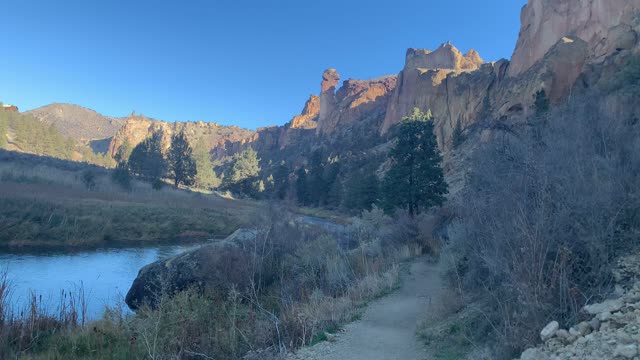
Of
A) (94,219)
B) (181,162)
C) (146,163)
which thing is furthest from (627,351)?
(146,163)

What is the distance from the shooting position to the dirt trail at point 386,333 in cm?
638

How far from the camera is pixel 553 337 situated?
177 inches

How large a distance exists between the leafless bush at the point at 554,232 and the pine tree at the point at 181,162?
66.9 metres

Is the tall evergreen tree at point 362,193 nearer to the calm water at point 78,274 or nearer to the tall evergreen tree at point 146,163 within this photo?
the calm water at point 78,274

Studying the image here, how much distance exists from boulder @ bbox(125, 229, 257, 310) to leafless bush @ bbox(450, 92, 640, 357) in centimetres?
677

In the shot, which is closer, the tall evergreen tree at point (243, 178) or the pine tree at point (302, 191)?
the pine tree at point (302, 191)

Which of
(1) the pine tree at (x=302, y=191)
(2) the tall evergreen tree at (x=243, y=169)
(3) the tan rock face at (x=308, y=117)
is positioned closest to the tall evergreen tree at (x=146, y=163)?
(2) the tall evergreen tree at (x=243, y=169)

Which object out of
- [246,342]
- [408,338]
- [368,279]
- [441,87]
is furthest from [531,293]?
[441,87]

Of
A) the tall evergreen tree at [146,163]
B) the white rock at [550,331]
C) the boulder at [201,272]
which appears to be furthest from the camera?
the tall evergreen tree at [146,163]

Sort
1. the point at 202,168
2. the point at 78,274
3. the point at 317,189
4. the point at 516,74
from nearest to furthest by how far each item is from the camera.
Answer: the point at 78,274 → the point at 516,74 → the point at 317,189 → the point at 202,168

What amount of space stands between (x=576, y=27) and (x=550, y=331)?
56.7m

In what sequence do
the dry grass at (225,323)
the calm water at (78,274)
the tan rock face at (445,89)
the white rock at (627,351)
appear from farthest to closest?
the tan rock face at (445,89) → the calm water at (78,274) → the dry grass at (225,323) → the white rock at (627,351)

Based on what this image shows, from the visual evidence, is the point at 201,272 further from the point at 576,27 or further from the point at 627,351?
the point at 576,27

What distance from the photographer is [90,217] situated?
91.3ft
